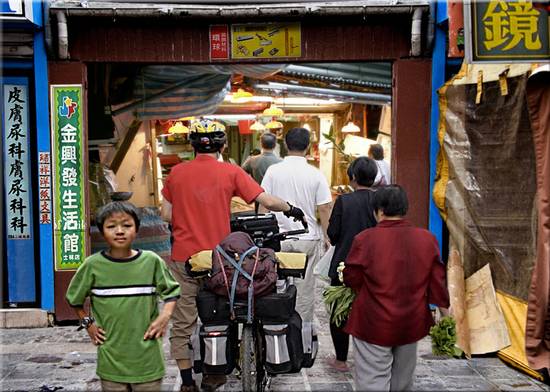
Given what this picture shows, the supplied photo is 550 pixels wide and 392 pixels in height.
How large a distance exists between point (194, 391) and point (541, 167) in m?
3.78

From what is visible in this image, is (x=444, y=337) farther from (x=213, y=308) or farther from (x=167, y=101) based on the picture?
(x=167, y=101)

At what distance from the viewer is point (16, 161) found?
785 cm

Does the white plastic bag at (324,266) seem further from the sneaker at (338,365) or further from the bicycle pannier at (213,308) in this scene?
the bicycle pannier at (213,308)

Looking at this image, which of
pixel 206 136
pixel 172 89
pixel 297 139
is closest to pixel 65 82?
pixel 172 89

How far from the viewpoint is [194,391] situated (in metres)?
5.67

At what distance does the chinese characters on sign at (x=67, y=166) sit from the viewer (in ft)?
25.4

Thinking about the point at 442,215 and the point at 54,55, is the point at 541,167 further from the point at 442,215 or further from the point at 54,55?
the point at 54,55

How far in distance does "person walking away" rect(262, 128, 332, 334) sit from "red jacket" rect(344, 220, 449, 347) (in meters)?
1.74

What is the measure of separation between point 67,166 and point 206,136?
2960mm

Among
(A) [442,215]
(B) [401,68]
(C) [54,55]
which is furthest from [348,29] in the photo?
(C) [54,55]

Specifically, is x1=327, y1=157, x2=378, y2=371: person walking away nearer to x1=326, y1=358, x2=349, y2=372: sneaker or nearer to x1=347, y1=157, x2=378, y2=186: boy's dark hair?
x1=347, y1=157, x2=378, y2=186: boy's dark hair

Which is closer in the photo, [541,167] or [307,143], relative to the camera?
[541,167]

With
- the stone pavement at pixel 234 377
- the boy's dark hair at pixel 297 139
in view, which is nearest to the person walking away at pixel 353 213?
the boy's dark hair at pixel 297 139

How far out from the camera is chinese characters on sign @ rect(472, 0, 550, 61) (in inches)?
227
